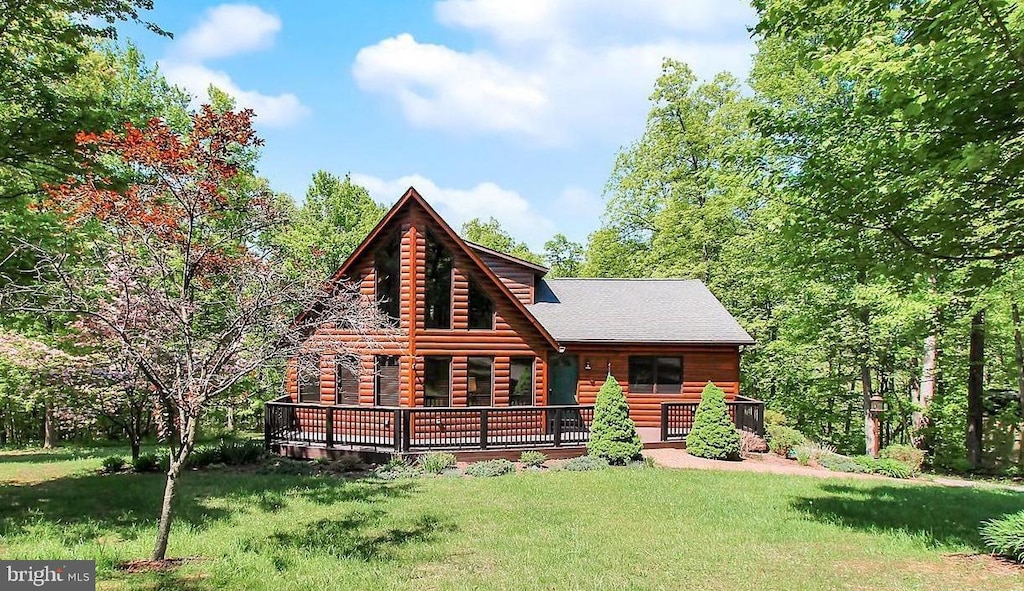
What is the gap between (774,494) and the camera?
10.7m

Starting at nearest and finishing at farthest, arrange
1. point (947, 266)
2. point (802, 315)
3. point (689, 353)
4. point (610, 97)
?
point (947, 266) → point (689, 353) → point (802, 315) → point (610, 97)

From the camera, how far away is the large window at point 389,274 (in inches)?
635

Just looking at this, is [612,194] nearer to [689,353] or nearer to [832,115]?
[689,353]

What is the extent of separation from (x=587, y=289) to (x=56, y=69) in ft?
55.0

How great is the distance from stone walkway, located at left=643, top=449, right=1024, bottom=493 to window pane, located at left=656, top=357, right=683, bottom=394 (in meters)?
3.54

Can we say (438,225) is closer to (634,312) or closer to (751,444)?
(634,312)

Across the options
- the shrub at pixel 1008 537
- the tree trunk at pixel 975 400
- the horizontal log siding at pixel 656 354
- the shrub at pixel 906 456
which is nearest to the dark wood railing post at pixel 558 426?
the horizontal log siding at pixel 656 354

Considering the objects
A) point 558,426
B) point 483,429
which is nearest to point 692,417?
point 558,426

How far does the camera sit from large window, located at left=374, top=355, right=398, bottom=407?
1605 cm

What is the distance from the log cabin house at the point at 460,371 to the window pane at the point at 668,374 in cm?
5

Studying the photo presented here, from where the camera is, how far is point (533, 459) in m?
14.0

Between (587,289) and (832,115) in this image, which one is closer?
(832,115)

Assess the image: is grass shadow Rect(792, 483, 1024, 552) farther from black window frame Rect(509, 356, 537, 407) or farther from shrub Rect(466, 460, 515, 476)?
black window frame Rect(509, 356, 537, 407)

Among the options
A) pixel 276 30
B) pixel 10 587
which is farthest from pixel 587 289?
pixel 10 587
